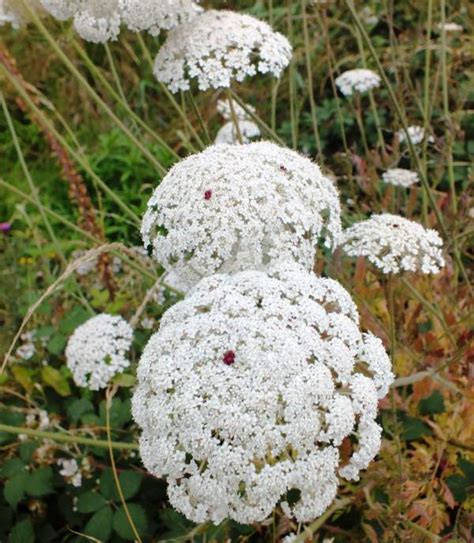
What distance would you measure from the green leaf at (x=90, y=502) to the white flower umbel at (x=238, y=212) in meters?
0.84

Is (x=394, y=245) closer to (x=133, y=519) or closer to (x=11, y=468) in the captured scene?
(x=133, y=519)

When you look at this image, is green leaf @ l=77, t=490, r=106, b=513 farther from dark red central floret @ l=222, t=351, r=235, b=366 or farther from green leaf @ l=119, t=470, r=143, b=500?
dark red central floret @ l=222, t=351, r=235, b=366

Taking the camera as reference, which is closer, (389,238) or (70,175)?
(389,238)

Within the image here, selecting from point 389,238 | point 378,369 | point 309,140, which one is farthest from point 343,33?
point 378,369

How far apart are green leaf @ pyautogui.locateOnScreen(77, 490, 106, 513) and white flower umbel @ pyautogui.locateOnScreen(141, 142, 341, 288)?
842 mm

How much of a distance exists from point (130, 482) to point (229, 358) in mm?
970

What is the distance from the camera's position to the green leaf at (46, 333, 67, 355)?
2779mm

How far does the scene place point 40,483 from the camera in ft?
7.98

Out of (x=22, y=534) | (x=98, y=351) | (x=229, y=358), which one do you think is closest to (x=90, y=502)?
(x=22, y=534)

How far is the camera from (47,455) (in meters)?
Result: 2.67

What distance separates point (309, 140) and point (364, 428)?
3.94m

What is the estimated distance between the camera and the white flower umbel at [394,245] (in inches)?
79.7

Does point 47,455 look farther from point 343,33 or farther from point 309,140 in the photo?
point 343,33

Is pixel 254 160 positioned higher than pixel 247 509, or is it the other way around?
pixel 254 160
